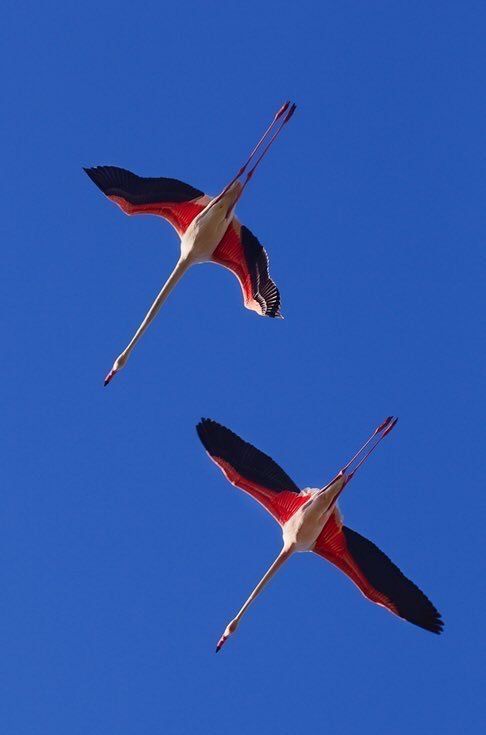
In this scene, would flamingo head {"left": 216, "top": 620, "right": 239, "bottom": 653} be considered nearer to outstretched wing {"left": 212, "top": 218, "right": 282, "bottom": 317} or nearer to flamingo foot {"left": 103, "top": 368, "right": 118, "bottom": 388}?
flamingo foot {"left": 103, "top": 368, "right": 118, "bottom": 388}

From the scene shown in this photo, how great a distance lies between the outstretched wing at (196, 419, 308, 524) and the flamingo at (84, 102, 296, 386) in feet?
10.2

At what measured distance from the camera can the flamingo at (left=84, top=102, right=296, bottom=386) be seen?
39812 millimetres

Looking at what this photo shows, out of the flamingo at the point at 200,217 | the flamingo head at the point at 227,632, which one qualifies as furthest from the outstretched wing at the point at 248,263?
the flamingo head at the point at 227,632

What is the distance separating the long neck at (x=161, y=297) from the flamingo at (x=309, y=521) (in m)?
3.13

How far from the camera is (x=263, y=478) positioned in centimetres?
3966

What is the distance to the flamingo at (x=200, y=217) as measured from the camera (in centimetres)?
3981

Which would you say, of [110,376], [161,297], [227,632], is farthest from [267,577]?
[161,297]

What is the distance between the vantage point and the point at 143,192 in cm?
4025

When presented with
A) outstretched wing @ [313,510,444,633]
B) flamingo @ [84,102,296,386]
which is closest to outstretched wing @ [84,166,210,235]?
flamingo @ [84,102,296,386]

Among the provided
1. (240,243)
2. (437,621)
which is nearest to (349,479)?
(437,621)

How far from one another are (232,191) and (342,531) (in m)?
8.60

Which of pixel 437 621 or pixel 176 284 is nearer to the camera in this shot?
pixel 437 621

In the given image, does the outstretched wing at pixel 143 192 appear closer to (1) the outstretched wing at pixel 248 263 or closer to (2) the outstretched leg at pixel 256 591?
(1) the outstretched wing at pixel 248 263

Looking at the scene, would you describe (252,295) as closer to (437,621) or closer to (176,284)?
(176,284)
